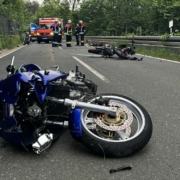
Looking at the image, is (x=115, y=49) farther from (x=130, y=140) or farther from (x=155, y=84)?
(x=130, y=140)

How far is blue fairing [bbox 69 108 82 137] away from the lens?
2.74 m

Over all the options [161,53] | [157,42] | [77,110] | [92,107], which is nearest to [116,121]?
[92,107]

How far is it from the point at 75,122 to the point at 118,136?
0.47 meters

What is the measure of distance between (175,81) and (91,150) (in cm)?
437

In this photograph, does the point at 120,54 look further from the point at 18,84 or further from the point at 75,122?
the point at 18,84

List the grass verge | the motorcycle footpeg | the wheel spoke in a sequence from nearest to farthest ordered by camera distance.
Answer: the motorcycle footpeg → the wheel spoke → the grass verge

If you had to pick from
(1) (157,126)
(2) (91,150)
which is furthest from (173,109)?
(2) (91,150)

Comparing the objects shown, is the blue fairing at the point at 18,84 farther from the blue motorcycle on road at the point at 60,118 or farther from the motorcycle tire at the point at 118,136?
the motorcycle tire at the point at 118,136

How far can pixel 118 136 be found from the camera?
289 centimetres

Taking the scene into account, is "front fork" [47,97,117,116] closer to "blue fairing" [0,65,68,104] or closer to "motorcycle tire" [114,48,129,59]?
"blue fairing" [0,65,68,104]

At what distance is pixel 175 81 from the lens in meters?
6.57

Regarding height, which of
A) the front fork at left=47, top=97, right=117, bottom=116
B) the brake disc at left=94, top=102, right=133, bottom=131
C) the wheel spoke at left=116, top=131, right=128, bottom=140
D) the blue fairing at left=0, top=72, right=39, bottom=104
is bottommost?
the wheel spoke at left=116, top=131, right=128, bottom=140

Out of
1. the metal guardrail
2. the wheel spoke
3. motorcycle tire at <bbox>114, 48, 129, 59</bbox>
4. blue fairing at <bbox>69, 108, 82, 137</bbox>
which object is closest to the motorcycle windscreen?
blue fairing at <bbox>69, 108, 82, 137</bbox>

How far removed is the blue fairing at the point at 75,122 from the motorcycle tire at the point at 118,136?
0.13 ft
